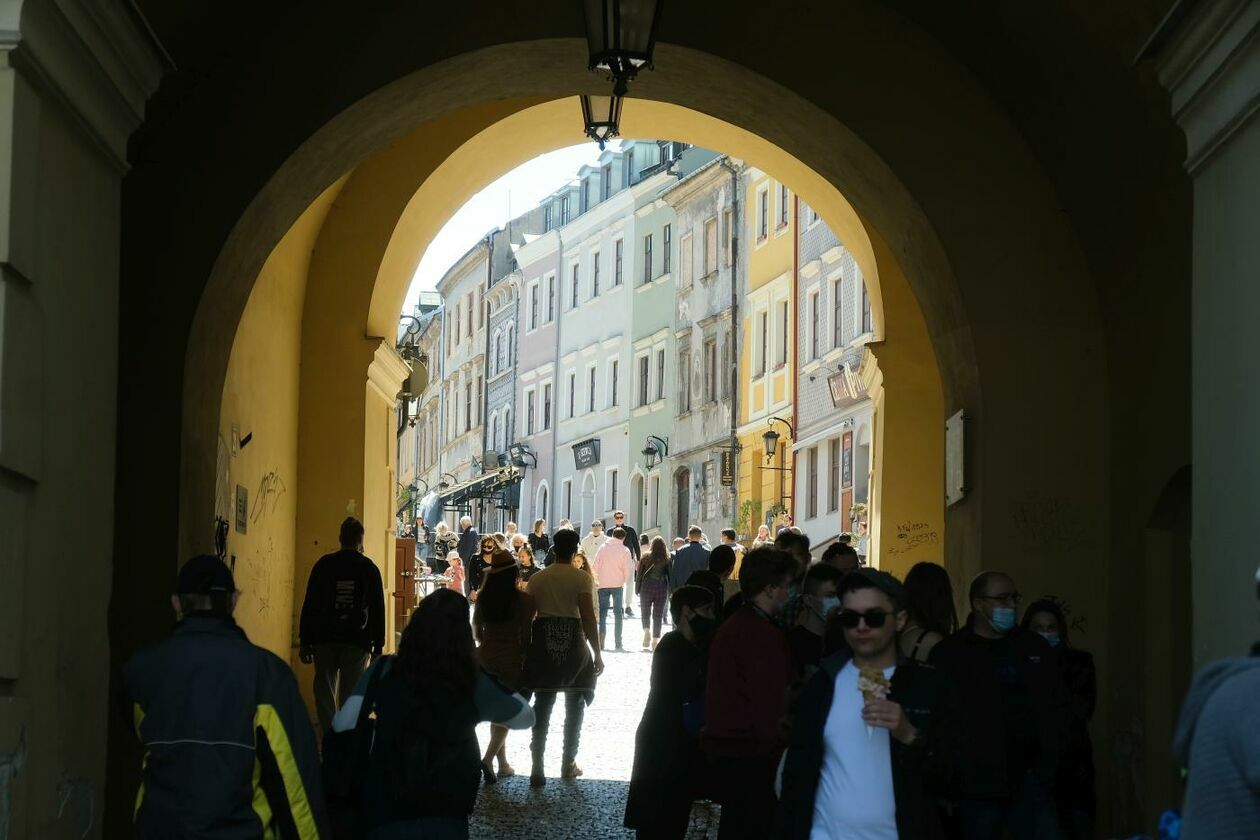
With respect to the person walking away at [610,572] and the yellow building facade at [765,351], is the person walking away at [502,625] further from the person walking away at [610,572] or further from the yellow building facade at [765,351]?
the yellow building facade at [765,351]

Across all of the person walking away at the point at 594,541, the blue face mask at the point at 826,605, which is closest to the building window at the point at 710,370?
the person walking away at the point at 594,541

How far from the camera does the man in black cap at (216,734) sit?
585 cm

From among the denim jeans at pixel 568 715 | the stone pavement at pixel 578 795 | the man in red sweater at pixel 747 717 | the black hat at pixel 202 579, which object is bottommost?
the stone pavement at pixel 578 795

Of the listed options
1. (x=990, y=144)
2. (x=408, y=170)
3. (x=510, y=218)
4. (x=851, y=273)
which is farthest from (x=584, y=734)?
(x=510, y=218)

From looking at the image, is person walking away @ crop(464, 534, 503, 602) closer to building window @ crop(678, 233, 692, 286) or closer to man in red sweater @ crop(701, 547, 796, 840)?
man in red sweater @ crop(701, 547, 796, 840)

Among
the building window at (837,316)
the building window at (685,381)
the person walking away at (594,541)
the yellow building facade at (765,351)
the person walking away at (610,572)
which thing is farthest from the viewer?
the building window at (685,381)

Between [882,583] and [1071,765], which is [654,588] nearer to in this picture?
[1071,765]

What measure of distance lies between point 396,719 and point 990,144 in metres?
5.31

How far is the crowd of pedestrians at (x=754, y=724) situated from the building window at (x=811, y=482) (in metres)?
27.6

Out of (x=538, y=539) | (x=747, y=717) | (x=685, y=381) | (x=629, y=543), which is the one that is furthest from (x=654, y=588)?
(x=685, y=381)

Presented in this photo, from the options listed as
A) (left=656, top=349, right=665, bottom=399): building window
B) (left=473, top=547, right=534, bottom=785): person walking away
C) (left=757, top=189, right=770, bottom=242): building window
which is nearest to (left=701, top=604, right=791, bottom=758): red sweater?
(left=473, top=547, right=534, bottom=785): person walking away

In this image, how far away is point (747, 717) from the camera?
824 centimetres

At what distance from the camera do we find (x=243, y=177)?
9922 millimetres

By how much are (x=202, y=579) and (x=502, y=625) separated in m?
7.22
